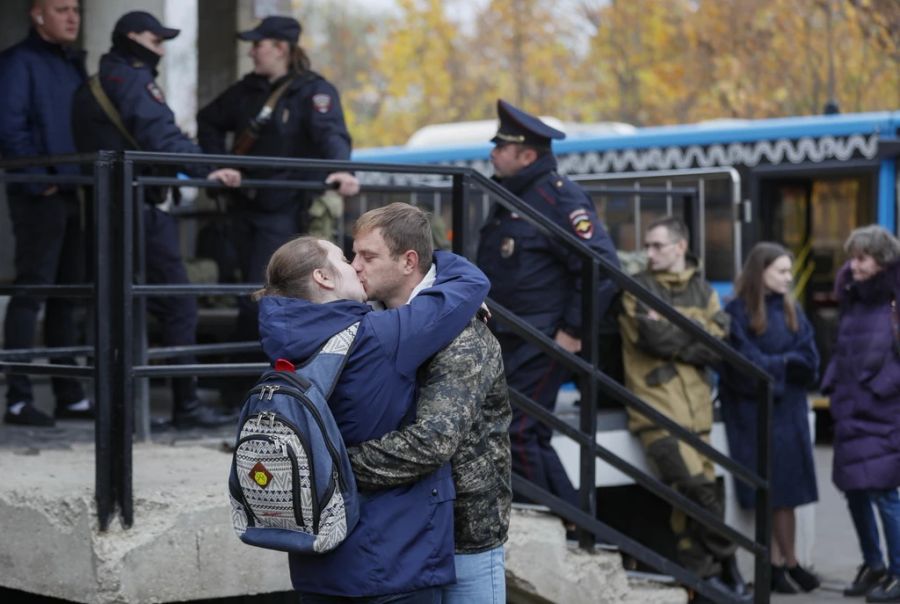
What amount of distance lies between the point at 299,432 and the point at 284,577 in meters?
1.77

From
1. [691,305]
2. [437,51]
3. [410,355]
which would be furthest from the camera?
[437,51]

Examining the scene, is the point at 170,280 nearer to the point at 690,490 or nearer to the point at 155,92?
the point at 155,92

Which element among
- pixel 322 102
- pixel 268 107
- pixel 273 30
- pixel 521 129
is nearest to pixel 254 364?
pixel 521 129

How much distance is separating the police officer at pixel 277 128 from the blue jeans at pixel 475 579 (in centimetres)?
307

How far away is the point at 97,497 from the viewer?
14.9 feet

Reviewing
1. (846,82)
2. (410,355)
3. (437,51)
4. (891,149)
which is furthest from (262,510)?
(437,51)

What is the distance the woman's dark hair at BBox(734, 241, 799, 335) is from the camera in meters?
7.30

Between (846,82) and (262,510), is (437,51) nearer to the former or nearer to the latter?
(846,82)

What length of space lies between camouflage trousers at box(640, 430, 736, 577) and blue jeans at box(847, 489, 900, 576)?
0.67 metres

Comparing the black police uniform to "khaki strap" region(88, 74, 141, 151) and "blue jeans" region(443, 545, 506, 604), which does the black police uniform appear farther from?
"blue jeans" region(443, 545, 506, 604)

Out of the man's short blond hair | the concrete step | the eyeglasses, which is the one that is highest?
the man's short blond hair

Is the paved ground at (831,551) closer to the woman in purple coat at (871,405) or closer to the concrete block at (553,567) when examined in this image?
the woman in purple coat at (871,405)

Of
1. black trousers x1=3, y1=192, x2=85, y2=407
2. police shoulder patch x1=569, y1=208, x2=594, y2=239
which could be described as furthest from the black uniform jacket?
police shoulder patch x1=569, y1=208, x2=594, y2=239

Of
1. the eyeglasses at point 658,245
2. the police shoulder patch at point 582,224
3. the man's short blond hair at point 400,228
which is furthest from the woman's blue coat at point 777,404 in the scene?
the man's short blond hair at point 400,228
